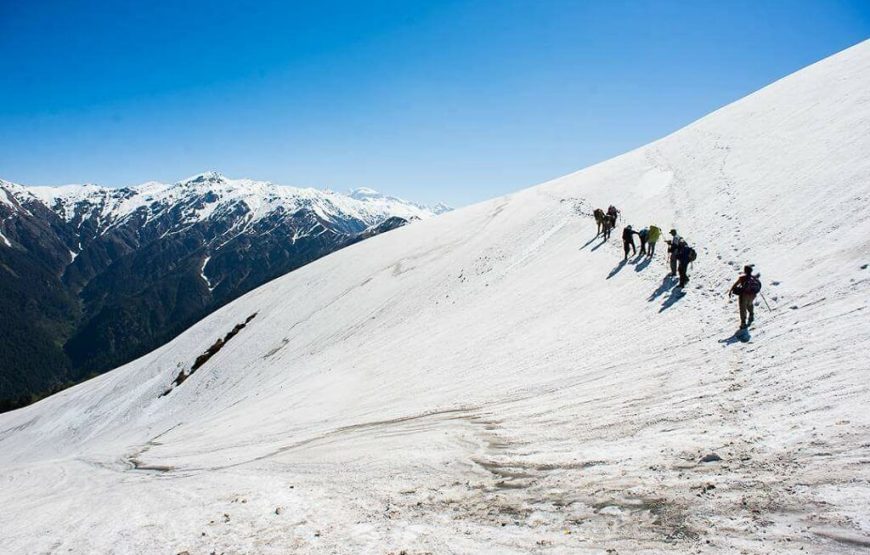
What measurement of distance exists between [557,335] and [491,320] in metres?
6.54

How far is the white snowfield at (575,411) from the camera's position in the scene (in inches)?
303

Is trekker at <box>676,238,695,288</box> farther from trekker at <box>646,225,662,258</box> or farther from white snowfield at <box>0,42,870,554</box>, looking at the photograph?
trekker at <box>646,225,662,258</box>

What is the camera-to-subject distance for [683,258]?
20.0 metres

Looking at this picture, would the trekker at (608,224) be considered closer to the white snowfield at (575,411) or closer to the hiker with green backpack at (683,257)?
the white snowfield at (575,411)

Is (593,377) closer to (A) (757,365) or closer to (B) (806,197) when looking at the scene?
(A) (757,365)

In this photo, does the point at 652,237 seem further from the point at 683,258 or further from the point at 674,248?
the point at 683,258

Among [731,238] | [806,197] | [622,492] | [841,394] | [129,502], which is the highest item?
[806,197]

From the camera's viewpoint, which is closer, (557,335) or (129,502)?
(129,502)

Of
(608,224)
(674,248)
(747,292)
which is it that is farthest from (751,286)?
(608,224)

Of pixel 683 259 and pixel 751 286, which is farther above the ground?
pixel 683 259

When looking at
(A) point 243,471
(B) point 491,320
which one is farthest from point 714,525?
(B) point 491,320

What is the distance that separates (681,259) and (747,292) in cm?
567

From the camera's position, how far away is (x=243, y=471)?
14.2 m

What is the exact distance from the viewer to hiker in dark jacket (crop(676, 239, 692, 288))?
19891 mm
